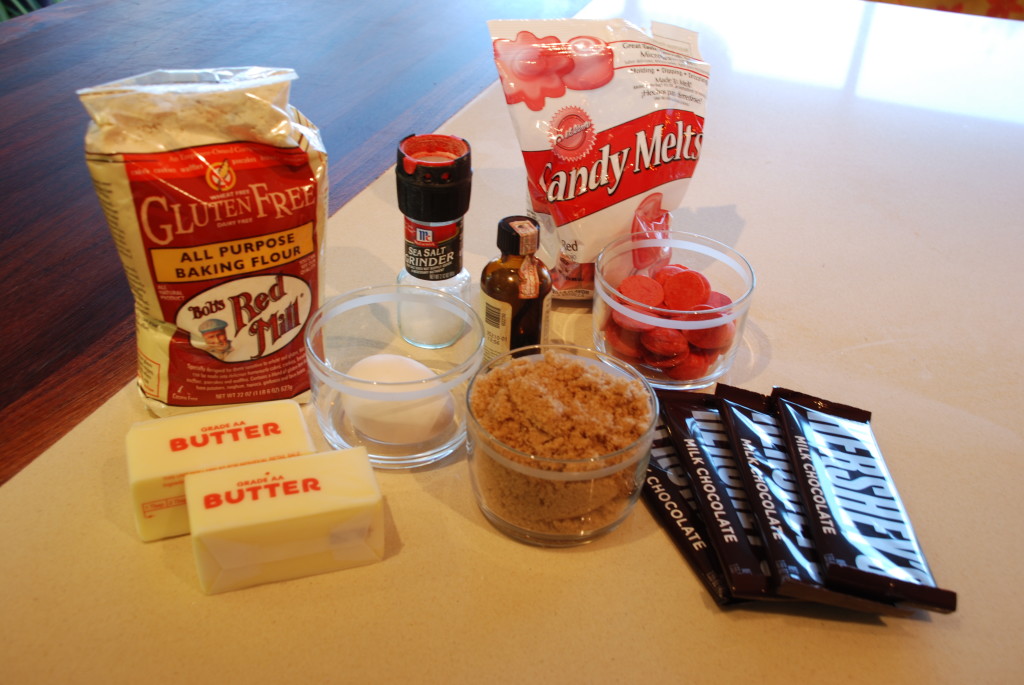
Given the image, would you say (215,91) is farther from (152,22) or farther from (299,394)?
(152,22)

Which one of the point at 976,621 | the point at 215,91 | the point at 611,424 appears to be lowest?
the point at 976,621

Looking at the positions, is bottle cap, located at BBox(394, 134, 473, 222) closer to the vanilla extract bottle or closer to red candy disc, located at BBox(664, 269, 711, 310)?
the vanilla extract bottle

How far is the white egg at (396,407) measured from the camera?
0.75 metres

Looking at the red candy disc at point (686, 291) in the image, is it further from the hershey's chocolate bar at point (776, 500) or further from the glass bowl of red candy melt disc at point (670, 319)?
the hershey's chocolate bar at point (776, 500)

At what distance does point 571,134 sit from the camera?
96 centimetres

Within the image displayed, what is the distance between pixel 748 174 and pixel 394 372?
2.66 feet

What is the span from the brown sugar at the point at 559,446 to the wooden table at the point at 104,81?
43cm

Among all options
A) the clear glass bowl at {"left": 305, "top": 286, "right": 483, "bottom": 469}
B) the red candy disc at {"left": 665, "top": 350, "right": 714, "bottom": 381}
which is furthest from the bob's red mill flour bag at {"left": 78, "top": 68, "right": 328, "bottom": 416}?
the red candy disc at {"left": 665, "top": 350, "right": 714, "bottom": 381}

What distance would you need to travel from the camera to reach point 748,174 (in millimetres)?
1336

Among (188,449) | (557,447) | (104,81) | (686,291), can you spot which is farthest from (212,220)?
(104,81)

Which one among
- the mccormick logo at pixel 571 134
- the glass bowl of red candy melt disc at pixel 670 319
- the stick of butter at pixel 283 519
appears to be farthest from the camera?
the mccormick logo at pixel 571 134

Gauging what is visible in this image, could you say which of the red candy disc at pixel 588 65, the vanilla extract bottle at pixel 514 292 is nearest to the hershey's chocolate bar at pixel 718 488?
the vanilla extract bottle at pixel 514 292

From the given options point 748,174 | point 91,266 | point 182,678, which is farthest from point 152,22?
point 182,678

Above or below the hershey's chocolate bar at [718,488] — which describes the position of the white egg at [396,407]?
above
